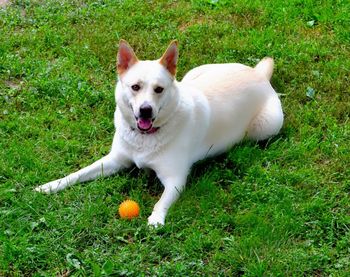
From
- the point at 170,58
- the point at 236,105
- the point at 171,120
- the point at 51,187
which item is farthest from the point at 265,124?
the point at 51,187

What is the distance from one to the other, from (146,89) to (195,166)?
775 mm

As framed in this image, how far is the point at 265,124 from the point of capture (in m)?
5.01

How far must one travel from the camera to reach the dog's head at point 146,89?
14.1 ft

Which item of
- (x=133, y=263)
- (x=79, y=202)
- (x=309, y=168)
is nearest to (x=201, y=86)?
(x=309, y=168)

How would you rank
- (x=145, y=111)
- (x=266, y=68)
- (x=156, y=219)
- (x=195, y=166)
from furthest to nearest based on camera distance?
(x=266, y=68) < (x=195, y=166) < (x=145, y=111) < (x=156, y=219)

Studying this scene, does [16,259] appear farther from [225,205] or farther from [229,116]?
[229,116]

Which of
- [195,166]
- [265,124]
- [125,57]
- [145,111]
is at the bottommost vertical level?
[195,166]

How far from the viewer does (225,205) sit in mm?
4336

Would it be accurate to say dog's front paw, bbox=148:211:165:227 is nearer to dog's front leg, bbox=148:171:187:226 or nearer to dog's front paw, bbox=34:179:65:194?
dog's front leg, bbox=148:171:187:226

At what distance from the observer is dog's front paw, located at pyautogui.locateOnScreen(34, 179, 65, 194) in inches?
172

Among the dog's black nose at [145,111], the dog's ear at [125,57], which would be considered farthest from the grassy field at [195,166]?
the dog's ear at [125,57]

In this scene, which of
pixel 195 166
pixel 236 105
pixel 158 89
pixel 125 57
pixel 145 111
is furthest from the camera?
pixel 236 105

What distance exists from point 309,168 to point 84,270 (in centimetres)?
194

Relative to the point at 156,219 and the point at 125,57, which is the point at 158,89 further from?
the point at 156,219
